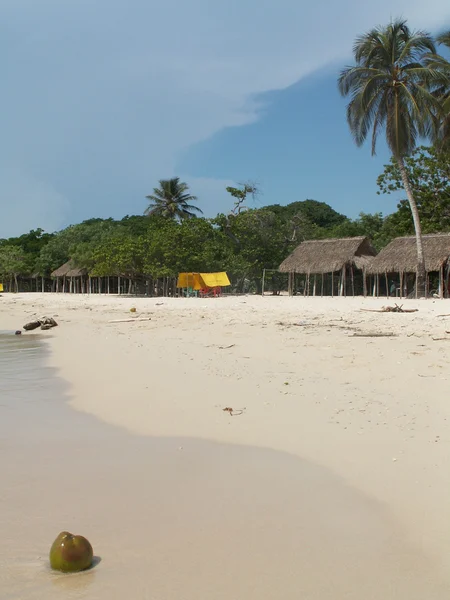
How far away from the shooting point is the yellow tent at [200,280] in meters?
29.3

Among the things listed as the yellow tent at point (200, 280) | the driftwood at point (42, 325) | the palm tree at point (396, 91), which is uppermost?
the palm tree at point (396, 91)

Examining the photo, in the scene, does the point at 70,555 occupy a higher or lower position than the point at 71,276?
lower

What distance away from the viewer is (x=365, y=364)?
6570mm

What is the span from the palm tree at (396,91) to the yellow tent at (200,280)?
10.6 m

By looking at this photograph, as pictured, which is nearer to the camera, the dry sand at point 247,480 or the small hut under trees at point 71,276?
the dry sand at point 247,480

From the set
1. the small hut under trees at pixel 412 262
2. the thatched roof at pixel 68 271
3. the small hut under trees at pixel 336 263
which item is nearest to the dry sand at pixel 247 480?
the small hut under trees at pixel 412 262

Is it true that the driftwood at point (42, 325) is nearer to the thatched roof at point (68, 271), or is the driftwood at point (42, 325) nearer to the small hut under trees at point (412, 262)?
the small hut under trees at point (412, 262)

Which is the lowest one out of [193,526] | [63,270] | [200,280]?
[193,526]

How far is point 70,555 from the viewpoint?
230 centimetres

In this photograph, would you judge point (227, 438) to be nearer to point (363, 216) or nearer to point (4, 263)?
point (363, 216)

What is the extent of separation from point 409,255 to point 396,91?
7.48 m

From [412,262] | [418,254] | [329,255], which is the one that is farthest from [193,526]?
[329,255]

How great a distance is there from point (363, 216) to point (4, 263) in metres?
32.7

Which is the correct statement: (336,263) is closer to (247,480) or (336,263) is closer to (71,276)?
(71,276)
